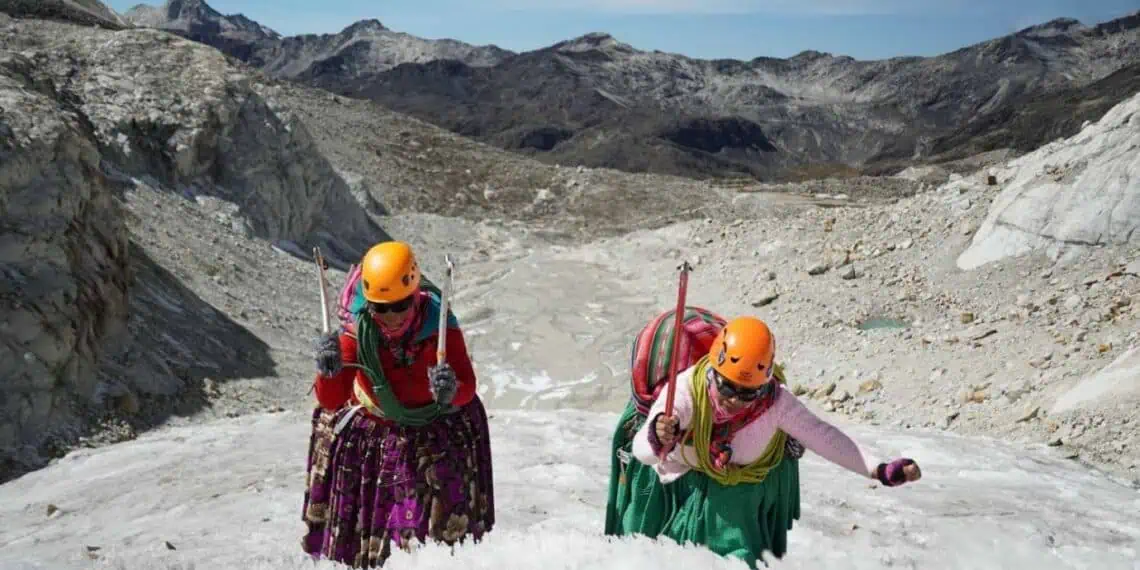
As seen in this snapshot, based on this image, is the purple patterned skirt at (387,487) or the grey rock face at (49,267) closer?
the purple patterned skirt at (387,487)

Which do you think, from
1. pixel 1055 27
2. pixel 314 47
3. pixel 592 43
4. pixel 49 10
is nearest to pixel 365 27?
pixel 314 47

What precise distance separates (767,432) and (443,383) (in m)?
1.15

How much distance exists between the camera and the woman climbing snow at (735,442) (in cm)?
283

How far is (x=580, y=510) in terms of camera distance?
5.00 metres

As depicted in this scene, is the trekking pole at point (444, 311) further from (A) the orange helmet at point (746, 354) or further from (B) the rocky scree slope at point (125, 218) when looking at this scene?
(B) the rocky scree slope at point (125, 218)

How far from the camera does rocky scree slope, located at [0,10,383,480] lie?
21.9 feet

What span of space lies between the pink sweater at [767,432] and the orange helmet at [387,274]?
40.5 inches

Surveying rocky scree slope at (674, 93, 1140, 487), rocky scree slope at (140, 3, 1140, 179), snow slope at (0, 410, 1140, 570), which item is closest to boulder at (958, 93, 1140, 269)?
rocky scree slope at (674, 93, 1140, 487)

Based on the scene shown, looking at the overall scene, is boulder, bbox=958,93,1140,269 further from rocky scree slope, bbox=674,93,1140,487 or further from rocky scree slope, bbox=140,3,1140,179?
rocky scree slope, bbox=140,3,1140,179

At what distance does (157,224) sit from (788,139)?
104 meters

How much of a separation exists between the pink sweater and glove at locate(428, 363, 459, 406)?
0.69 metres

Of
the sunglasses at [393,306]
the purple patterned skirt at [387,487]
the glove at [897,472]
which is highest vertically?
the sunglasses at [393,306]

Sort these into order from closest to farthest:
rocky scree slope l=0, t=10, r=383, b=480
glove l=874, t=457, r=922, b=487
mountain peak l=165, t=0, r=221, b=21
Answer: glove l=874, t=457, r=922, b=487 → rocky scree slope l=0, t=10, r=383, b=480 → mountain peak l=165, t=0, r=221, b=21

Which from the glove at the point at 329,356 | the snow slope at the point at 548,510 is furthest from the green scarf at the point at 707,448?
the glove at the point at 329,356
